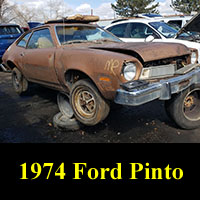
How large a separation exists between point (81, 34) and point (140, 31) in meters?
3.16

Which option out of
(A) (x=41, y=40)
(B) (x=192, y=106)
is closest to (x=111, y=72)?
(B) (x=192, y=106)

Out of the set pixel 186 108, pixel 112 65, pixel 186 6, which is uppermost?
pixel 186 6

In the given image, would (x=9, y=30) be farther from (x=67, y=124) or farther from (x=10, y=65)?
(x=67, y=124)

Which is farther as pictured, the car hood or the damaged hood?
the car hood

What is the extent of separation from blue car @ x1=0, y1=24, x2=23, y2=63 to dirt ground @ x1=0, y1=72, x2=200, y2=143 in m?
4.82

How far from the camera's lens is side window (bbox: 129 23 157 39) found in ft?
20.3

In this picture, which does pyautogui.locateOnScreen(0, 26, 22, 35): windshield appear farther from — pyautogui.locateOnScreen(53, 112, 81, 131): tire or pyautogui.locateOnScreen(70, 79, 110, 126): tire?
pyautogui.locateOnScreen(70, 79, 110, 126): tire

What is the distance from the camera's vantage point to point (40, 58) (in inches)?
147

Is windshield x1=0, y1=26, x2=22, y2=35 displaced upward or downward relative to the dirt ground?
upward

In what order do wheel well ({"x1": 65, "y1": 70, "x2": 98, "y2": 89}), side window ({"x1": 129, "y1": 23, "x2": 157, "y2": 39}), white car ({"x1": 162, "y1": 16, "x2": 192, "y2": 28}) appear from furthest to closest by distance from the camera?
white car ({"x1": 162, "y1": 16, "x2": 192, "y2": 28}), side window ({"x1": 129, "y1": 23, "x2": 157, "y2": 39}), wheel well ({"x1": 65, "y1": 70, "x2": 98, "y2": 89})

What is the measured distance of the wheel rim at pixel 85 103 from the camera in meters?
2.89

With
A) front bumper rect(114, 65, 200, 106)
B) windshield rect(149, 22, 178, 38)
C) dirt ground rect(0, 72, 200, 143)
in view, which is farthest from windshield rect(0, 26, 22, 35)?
front bumper rect(114, 65, 200, 106)

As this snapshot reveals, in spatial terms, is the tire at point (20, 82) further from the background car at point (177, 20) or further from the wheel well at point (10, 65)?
the background car at point (177, 20)

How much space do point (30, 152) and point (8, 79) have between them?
5213 mm
